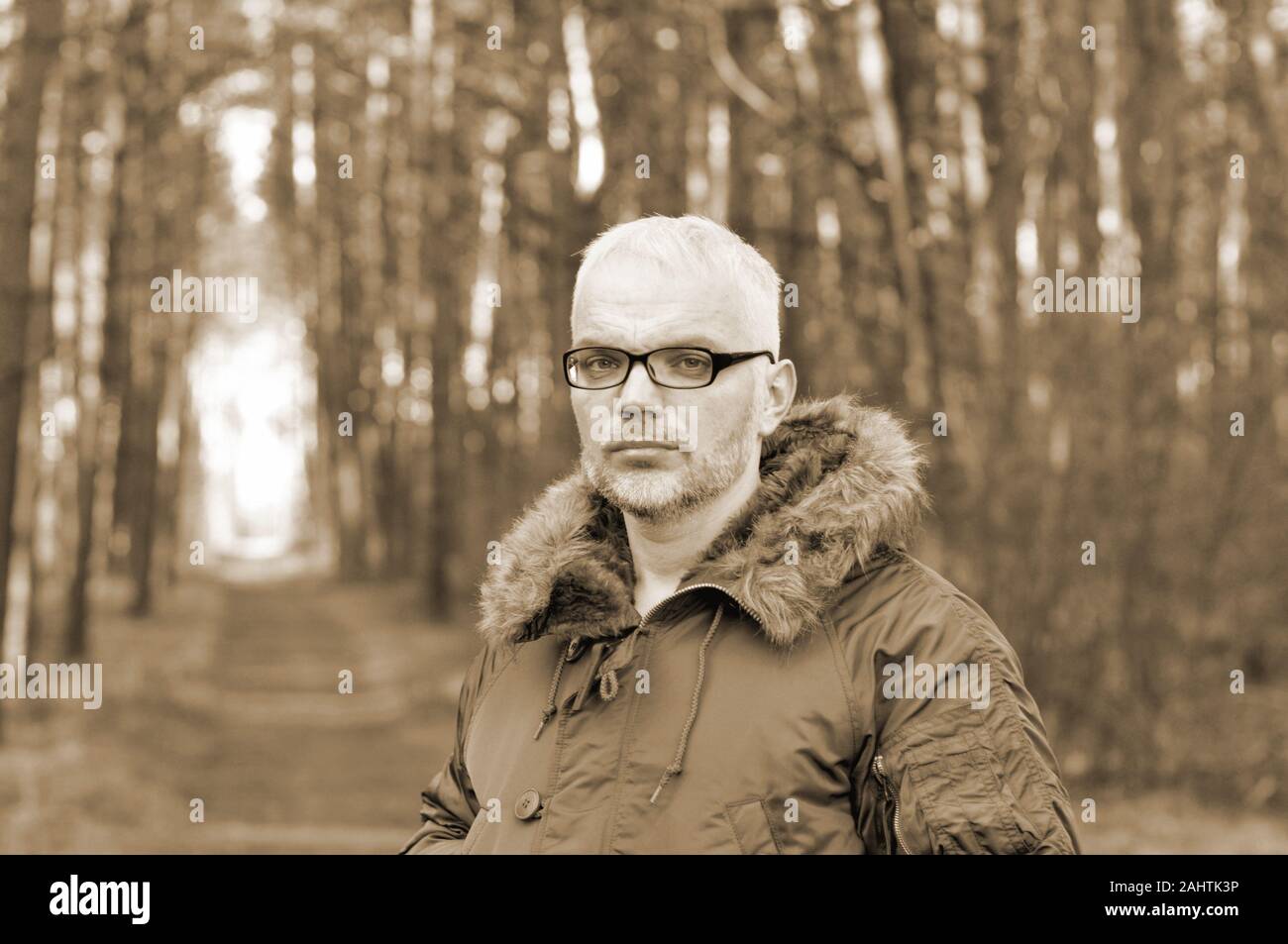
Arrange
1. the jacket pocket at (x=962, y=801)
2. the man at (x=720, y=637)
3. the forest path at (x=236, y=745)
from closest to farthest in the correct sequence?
1. the jacket pocket at (x=962, y=801)
2. the man at (x=720, y=637)
3. the forest path at (x=236, y=745)

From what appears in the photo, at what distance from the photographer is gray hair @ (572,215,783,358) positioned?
289 cm

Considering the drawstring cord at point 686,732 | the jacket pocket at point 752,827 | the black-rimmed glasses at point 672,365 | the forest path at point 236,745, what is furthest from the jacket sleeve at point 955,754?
the forest path at point 236,745

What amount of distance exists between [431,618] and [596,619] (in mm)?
23738

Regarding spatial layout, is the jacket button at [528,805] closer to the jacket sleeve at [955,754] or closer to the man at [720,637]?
the man at [720,637]

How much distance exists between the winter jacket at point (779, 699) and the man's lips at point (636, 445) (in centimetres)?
21

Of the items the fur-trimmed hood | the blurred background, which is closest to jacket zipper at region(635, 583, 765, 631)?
the fur-trimmed hood

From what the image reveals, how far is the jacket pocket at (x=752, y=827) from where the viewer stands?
257 cm

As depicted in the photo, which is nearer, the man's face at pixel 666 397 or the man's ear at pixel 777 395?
the man's face at pixel 666 397

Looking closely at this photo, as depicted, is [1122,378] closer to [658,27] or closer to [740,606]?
[658,27]

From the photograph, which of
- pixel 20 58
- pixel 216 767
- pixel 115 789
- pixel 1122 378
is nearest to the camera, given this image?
pixel 1122 378

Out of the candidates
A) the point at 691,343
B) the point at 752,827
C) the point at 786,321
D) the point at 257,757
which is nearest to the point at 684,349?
the point at 691,343

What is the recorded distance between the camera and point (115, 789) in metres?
11.8

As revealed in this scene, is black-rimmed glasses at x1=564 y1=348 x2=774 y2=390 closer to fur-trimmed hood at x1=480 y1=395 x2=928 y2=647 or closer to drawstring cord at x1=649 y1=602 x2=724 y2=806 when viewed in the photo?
fur-trimmed hood at x1=480 y1=395 x2=928 y2=647
